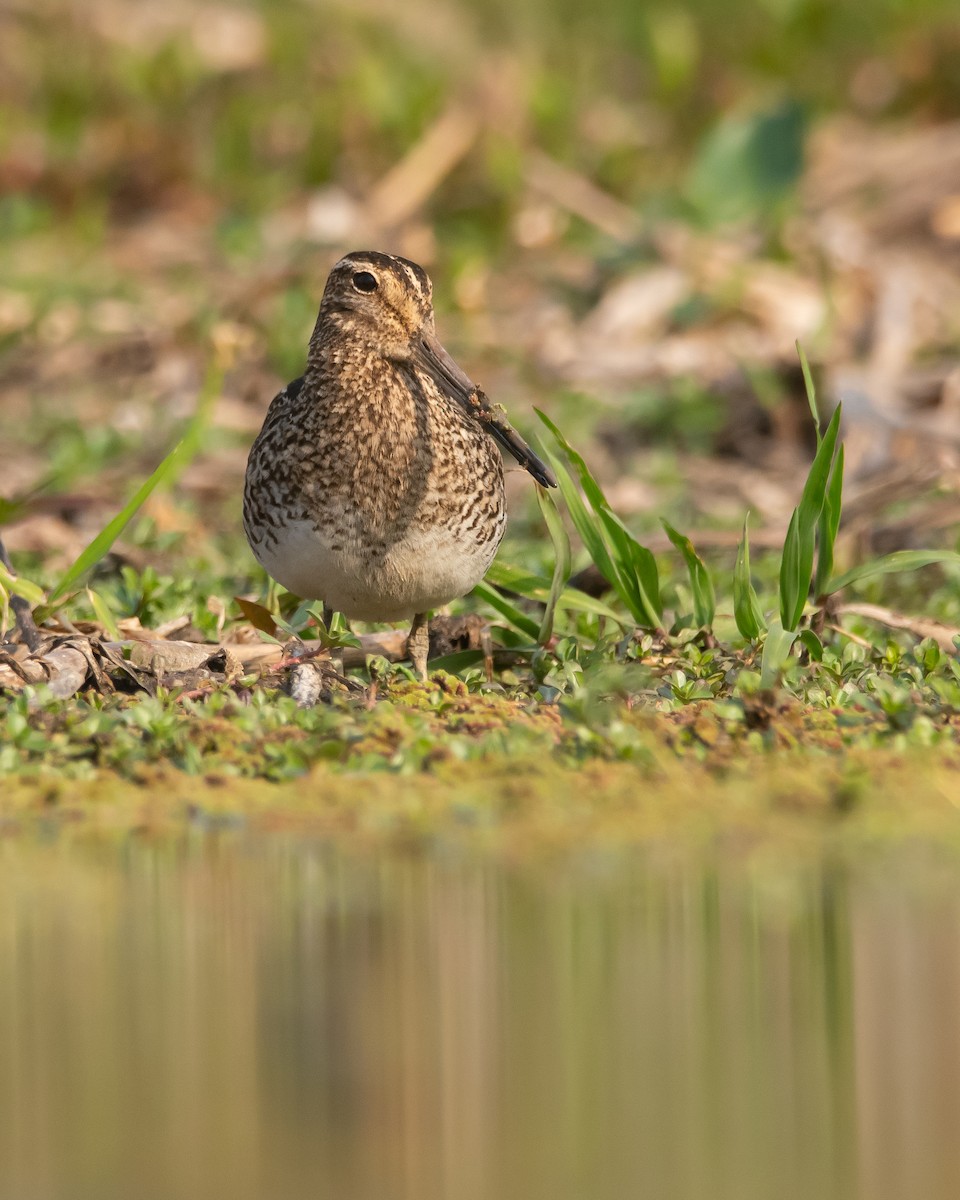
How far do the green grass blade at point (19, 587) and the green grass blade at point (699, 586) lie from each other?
1694 millimetres

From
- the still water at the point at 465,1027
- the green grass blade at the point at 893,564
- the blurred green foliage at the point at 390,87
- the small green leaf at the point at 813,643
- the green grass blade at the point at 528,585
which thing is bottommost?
the still water at the point at 465,1027

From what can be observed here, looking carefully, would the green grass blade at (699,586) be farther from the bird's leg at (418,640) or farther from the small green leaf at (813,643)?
the bird's leg at (418,640)

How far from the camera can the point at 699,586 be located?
5406mm

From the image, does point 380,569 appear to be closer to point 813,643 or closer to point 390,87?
point 813,643

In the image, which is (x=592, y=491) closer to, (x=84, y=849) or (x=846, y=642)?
(x=846, y=642)

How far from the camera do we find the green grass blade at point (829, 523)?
5.09 m

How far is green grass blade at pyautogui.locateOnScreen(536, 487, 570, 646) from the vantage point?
5203 millimetres

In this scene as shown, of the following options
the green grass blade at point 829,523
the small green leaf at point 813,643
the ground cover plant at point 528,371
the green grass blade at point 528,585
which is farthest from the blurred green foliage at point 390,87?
the small green leaf at point 813,643

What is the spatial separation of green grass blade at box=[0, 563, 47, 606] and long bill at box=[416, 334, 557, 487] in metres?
1.20

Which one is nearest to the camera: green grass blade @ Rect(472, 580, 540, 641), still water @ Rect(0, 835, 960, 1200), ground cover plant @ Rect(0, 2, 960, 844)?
still water @ Rect(0, 835, 960, 1200)

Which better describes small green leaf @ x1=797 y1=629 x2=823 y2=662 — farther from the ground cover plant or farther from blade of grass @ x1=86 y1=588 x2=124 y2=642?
blade of grass @ x1=86 y1=588 x2=124 y2=642

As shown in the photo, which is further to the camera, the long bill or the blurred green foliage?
the blurred green foliage

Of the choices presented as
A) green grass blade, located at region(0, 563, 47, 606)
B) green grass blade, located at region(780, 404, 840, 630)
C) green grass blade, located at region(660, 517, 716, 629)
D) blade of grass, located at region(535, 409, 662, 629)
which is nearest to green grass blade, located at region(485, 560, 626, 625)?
blade of grass, located at region(535, 409, 662, 629)

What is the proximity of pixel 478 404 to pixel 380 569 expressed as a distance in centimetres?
54
